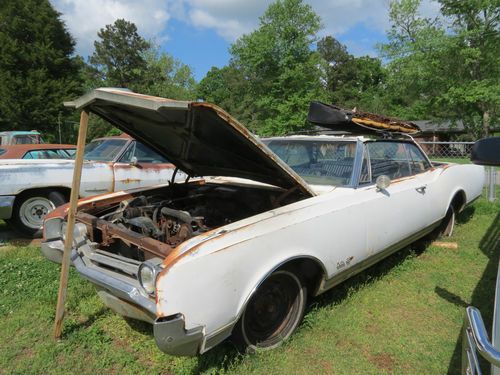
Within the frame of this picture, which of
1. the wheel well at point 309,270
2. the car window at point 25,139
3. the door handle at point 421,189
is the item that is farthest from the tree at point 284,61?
the wheel well at point 309,270

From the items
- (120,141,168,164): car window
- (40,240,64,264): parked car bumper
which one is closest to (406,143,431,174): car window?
(40,240,64,264): parked car bumper

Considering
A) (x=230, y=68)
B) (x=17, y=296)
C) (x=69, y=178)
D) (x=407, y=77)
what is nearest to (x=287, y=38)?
(x=407, y=77)

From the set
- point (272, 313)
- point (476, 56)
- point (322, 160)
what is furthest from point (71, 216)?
point (476, 56)

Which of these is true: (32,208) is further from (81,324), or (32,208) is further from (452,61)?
(452,61)

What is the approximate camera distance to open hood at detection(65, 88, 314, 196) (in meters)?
2.31

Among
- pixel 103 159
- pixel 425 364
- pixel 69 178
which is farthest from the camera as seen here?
pixel 103 159

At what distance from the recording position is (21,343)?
285 cm

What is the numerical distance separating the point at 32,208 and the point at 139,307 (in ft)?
15.0

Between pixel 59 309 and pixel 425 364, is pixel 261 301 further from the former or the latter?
pixel 59 309

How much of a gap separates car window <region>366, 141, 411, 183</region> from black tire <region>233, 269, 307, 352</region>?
50.9 inches

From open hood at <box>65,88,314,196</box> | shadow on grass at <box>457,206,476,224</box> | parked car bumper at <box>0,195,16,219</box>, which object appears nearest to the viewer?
open hood at <box>65,88,314,196</box>

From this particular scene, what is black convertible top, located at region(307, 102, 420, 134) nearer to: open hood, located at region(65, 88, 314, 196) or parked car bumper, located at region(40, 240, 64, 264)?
open hood, located at region(65, 88, 314, 196)

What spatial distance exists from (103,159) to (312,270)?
5.09 m

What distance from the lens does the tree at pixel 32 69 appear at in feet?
87.6
